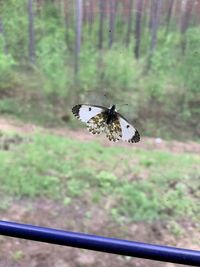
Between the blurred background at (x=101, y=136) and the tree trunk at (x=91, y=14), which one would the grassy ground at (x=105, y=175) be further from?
the tree trunk at (x=91, y=14)

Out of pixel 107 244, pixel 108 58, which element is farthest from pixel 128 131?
pixel 108 58

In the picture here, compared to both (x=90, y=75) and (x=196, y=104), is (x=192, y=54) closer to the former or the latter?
(x=196, y=104)

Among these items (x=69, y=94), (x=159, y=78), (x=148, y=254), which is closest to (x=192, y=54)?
(x=159, y=78)

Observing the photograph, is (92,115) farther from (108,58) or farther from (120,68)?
(108,58)

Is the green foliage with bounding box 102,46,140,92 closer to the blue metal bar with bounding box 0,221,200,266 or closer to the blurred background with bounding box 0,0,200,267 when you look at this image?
the blurred background with bounding box 0,0,200,267

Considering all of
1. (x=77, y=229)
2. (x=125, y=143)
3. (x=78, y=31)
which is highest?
(x=78, y=31)

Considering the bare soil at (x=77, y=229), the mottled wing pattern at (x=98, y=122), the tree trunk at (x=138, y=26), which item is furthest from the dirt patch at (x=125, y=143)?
the mottled wing pattern at (x=98, y=122)
